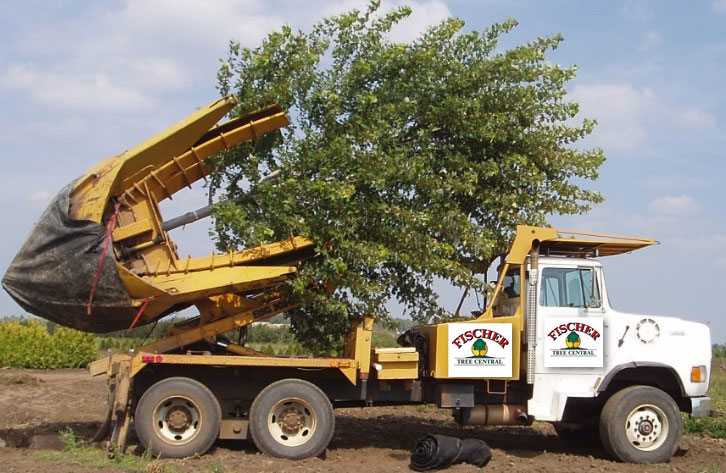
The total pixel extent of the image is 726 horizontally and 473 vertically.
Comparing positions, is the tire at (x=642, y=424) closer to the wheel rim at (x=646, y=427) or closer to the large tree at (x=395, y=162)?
the wheel rim at (x=646, y=427)

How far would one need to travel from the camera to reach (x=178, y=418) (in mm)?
10906

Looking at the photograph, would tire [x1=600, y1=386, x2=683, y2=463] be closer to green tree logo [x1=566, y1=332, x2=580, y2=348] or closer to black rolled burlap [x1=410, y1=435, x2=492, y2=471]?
green tree logo [x1=566, y1=332, x2=580, y2=348]

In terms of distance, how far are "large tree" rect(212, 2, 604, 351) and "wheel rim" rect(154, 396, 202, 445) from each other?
2.11m

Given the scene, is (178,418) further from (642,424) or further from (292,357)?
(642,424)

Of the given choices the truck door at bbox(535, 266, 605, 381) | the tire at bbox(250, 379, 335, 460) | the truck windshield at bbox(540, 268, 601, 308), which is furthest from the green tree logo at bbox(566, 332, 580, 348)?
the tire at bbox(250, 379, 335, 460)

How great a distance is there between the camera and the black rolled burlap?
10586mm

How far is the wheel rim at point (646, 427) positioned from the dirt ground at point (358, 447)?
1.16 ft

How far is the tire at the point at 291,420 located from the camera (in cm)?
1100

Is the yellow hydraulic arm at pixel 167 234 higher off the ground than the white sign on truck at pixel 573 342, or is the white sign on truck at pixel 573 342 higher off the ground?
the yellow hydraulic arm at pixel 167 234

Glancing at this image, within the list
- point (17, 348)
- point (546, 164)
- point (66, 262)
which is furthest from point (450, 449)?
point (17, 348)

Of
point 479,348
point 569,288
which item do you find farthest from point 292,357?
point 569,288

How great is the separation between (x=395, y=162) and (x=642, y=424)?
4928 mm

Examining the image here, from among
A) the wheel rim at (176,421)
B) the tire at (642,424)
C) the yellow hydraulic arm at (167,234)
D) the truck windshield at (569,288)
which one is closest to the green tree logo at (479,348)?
the truck windshield at (569,288)

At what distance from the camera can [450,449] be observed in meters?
10.7
